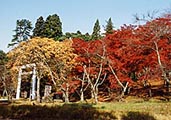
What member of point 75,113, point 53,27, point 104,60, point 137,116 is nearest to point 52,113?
point 75,113

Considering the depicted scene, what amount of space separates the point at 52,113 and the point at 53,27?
30.6 meters

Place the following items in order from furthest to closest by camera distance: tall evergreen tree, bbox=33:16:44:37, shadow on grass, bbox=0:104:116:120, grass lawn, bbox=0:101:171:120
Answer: tall evergreen tree, bbox=33:16:44:37
shadow on grass, bbox=0:104:116:120
grass lawn, bbox=0:101:171:120

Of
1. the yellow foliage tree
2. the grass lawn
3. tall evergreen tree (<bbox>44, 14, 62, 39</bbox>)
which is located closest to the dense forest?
the yellow foliage tree

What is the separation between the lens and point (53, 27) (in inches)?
1702

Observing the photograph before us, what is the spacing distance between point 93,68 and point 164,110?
43.4 ft

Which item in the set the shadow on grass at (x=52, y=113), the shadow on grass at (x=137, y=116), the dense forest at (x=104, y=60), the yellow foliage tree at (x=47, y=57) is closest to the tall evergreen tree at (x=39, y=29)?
the dense forest at (x=104, y=60)

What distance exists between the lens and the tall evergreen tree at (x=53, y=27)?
1682 inches

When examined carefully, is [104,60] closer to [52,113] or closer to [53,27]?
[52,113]

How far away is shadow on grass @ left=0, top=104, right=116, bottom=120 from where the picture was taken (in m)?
13.0

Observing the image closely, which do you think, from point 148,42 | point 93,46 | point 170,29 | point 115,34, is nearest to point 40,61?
point 93,46

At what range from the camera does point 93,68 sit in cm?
2662

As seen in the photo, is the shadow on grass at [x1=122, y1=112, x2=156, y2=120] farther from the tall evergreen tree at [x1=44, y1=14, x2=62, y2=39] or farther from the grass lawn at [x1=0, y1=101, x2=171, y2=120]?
the tall evergreen tree at [x1=44, y1=14, x2=62, y2=39]

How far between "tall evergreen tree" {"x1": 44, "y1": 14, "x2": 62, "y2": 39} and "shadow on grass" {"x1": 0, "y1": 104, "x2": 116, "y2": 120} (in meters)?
28.8

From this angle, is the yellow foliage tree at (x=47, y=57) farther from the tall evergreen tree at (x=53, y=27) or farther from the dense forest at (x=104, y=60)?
the tall evergreen tree at (x=53, y=27)
